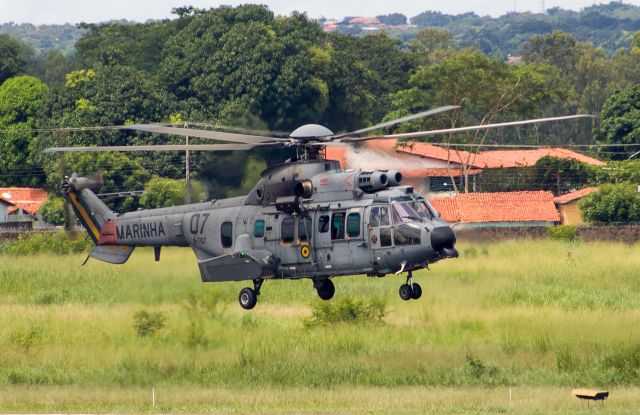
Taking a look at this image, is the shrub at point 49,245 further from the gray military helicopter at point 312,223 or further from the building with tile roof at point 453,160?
the gray military helicopter at point 312,223

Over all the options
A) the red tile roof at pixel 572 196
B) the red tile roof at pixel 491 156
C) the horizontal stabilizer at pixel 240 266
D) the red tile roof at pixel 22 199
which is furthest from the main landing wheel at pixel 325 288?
the red tile roof at pixel 22 199

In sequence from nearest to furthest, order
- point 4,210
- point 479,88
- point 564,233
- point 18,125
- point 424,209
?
point 424,209, point 564,233, point 479,88, point 4,210, point 18,125

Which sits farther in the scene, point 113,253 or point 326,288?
point 113,253

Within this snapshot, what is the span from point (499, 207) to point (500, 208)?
7cm

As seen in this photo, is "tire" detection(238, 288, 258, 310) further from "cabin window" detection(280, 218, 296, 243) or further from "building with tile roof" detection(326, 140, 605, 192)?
"building with tile roof" detection(326, 140, 605, 192)

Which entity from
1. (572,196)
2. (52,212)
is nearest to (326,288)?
(572,196)

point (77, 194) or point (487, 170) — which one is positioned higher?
point (77, 194)

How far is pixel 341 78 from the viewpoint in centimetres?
7806

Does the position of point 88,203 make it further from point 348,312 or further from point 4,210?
point 4,210

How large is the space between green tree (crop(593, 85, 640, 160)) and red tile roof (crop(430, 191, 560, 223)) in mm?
23016

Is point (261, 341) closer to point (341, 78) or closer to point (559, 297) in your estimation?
point (559, 297)

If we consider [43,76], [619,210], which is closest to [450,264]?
[619,210]

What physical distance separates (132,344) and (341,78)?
36.9m

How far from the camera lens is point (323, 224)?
32.6 meters
